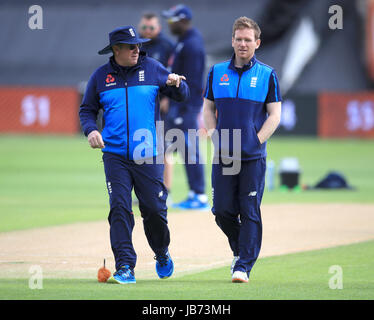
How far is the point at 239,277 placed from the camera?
862 centimetres

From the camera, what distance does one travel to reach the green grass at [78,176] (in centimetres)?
1462

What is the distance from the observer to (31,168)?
22.8 m

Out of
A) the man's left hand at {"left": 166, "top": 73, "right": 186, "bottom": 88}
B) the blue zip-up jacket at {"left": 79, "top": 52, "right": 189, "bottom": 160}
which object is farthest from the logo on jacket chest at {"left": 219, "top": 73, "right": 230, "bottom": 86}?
the blue zip-up jacket at {"left": 79, "top": 52, "right": 189, "bottom": 160}

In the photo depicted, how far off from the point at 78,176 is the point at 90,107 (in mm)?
12139

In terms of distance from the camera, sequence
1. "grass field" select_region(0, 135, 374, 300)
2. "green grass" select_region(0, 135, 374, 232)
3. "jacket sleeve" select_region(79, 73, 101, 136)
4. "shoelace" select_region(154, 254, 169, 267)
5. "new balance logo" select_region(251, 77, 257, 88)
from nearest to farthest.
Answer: "grass field" select_region(0, 135, 374, 300)
"new balance logo" select_region(251, 77, 257, 88)
"jacket sleeve" select_region(79, 73, 101, 136)
"shoelace" select_region(154, 254, 169, 267)
"green grass" select_region(0, 135, 374, 232)

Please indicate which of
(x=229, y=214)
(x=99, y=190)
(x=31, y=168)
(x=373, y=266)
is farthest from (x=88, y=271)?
(x=31, y=168)

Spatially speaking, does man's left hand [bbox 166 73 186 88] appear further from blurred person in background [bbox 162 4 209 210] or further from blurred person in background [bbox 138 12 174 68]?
blurred person in background [bbox 138 12 174 68]

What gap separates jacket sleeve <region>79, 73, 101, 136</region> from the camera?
29.0 feet

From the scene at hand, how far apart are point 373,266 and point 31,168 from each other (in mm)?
14185

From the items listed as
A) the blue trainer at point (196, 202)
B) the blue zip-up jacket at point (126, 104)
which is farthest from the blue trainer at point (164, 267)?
the blue trainer at point (196, 202)

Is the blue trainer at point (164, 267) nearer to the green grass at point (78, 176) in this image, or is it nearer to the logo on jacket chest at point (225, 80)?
the logo on jacket chest at point (225, 80)

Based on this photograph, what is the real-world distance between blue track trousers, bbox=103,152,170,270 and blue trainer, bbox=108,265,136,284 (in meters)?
0.05

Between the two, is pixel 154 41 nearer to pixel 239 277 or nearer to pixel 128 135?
pixel 128 135

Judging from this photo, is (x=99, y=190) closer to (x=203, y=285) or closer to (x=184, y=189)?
(x=184, y=189)
